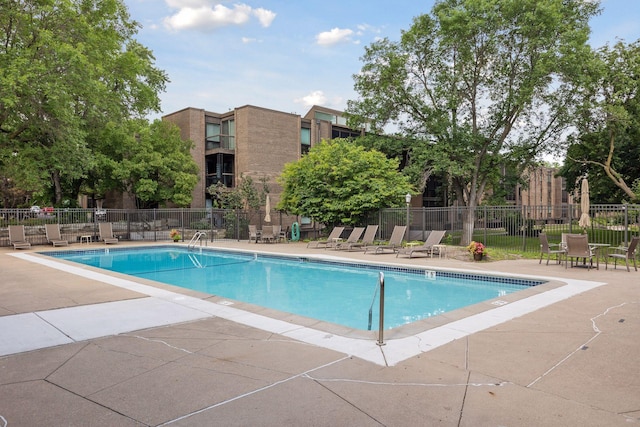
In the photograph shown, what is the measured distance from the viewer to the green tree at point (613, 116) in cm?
1969

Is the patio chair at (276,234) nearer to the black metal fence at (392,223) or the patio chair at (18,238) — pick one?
the black metal fence at (392,223)

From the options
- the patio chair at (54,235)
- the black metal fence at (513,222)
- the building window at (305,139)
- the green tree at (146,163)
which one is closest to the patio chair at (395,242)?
the black metal fence at (513,222)

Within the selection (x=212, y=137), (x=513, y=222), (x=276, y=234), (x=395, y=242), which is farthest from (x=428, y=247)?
(x=212, y=137)

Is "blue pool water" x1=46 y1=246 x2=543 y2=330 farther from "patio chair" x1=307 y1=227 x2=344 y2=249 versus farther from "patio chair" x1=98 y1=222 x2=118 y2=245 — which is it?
"patio chair" x1=98 y1=222 x2=118 y2=245

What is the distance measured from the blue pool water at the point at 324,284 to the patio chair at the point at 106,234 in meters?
4.13

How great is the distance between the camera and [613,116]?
19281 mm

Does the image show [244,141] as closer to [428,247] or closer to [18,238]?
[18,238]

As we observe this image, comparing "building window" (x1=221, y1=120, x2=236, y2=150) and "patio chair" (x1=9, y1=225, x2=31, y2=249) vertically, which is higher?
"building window" (x1=221, y1=120, x2=236, y2=150)

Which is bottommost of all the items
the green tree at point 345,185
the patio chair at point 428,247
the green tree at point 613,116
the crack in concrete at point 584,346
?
the crack in concrete at point 584,346

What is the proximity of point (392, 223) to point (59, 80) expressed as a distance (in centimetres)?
1672

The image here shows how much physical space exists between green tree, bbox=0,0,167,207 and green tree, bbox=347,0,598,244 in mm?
14020

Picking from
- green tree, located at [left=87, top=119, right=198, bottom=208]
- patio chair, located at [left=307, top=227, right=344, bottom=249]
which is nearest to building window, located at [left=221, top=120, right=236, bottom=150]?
green tree, located at [left=87, top=119, right=198, bottom=208]

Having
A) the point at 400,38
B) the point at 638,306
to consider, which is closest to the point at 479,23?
the point at 400,38

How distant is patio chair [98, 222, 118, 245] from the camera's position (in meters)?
21.6
